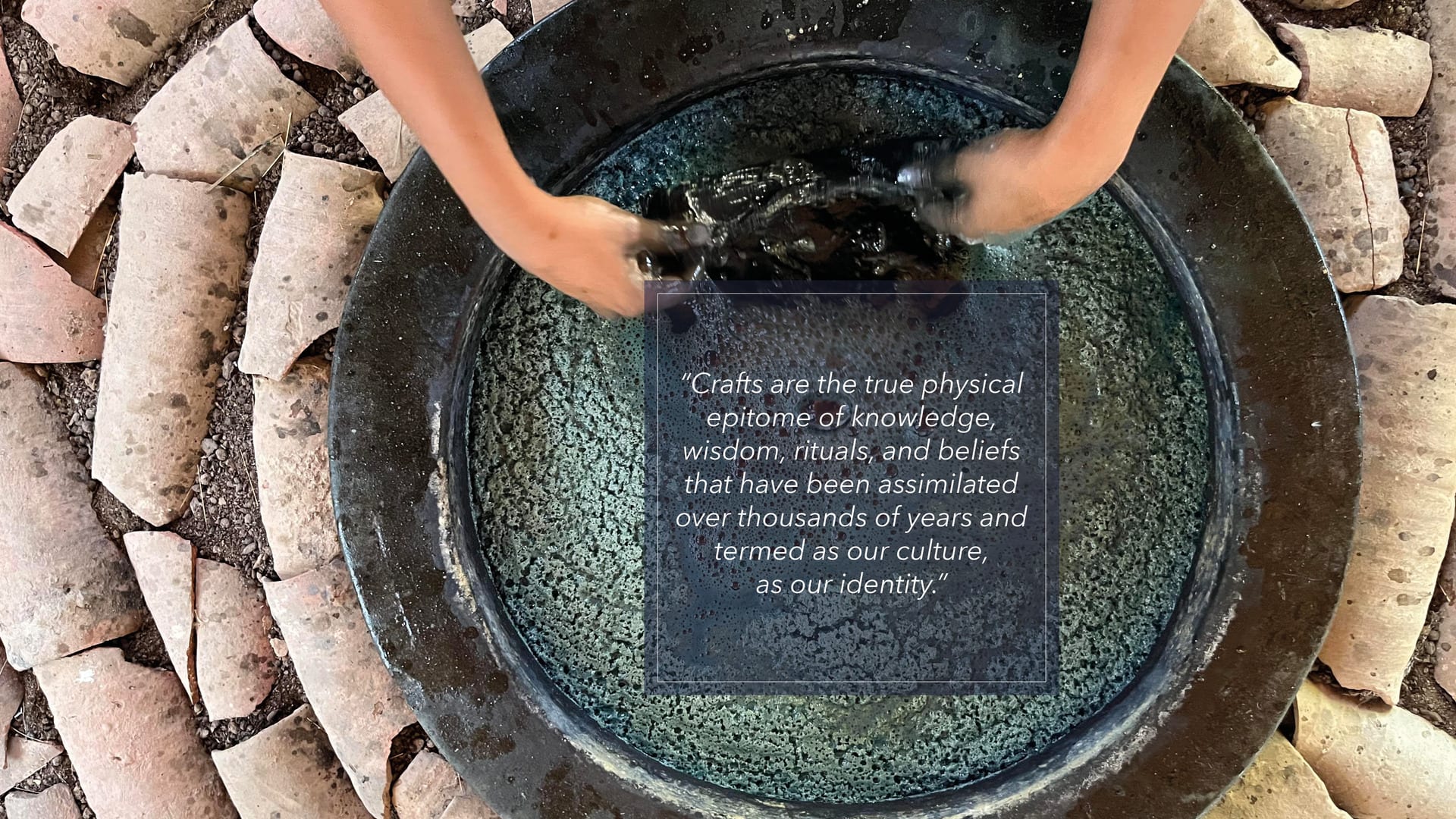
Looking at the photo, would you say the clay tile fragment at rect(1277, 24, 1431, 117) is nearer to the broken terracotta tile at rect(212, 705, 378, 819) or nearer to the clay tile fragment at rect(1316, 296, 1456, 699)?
the clay tile fragment at rect(1316, 296, 1456, 699)

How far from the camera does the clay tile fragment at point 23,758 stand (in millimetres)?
1355

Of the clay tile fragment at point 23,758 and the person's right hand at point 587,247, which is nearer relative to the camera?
the person's right hand at point 587,247

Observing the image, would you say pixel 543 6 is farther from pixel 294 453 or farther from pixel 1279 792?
pixel 1279 792

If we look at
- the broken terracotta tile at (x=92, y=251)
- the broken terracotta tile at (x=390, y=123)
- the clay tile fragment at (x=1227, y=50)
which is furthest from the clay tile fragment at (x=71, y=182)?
the clay tile fragment at (x=1227, y=50)

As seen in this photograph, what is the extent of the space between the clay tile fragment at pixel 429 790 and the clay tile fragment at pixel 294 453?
1.02 feet

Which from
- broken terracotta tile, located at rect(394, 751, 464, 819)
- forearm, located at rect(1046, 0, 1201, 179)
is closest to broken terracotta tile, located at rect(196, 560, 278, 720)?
broken terracotta tile, located at rect(394, 751, 464, 819)

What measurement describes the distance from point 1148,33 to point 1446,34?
0.77 m

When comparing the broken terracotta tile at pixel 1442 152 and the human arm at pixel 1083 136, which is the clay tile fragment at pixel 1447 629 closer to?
the broken terracotta tile at pixel 1442 152

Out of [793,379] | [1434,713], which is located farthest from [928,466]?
[1434,713]

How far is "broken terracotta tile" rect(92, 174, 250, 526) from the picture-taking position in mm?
1256

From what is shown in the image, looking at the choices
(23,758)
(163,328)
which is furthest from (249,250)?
(23,758)

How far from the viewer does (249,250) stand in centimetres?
130

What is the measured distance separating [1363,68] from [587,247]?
1087 millimetres

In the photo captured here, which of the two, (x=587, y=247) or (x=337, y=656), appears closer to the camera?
(x=587, y=247)
